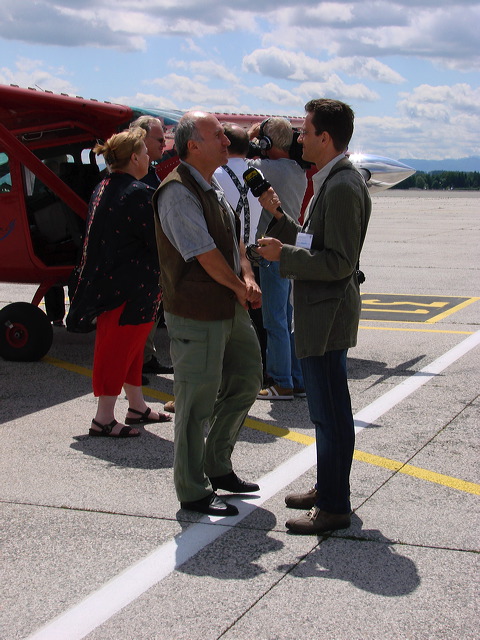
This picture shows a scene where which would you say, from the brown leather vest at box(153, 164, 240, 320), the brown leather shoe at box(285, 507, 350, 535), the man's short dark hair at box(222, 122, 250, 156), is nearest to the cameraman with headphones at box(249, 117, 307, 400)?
the man's short dark hair at box(222, 122, 250, 156)

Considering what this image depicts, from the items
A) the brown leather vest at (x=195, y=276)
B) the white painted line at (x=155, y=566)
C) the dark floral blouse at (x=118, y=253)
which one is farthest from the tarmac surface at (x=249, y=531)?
the brown leather vest at (x=195, y=276)

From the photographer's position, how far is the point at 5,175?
7.20 metres

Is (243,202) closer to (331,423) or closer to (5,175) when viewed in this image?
(331,423)

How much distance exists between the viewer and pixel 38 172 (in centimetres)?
697

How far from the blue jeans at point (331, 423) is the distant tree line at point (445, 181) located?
75047 millimetres

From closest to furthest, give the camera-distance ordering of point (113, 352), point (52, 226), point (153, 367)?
point (113, 352)
point (153, 367)
point (52, 226)

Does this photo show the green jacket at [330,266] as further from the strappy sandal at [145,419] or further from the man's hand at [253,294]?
the strappy sandal at [145,419]

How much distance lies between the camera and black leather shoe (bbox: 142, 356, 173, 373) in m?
6.71

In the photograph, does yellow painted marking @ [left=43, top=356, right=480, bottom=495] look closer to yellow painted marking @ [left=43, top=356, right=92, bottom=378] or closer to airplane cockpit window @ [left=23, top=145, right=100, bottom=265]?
yellow painted marking @ [left=43, top=356, right=92, bottom=378]

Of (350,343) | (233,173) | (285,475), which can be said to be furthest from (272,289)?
(350,343)

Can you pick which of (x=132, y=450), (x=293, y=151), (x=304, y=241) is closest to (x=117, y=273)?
(x=132, y=450)

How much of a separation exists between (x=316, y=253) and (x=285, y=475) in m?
1.45

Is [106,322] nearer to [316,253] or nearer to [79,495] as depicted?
[79,495]

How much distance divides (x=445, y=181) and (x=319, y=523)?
7757cm
